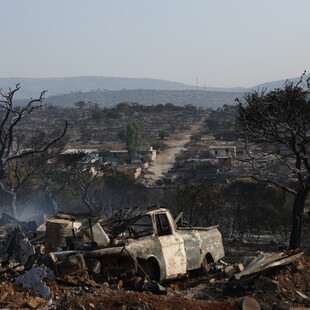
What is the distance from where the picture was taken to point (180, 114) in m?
122

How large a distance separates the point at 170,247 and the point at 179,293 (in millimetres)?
1575

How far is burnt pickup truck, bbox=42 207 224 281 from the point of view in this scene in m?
10.0

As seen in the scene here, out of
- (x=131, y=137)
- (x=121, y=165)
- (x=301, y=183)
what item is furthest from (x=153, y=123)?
(x=301, y=183)

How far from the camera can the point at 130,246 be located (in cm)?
1048

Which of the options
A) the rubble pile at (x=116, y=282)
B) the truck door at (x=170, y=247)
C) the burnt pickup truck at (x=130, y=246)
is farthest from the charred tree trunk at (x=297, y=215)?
the truck door at (x=170, y=247)

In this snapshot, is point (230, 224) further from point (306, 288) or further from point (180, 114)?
point (180, 114)

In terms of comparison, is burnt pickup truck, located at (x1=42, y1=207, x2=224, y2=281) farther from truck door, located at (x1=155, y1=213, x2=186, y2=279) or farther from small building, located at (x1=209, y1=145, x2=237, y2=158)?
small building, located at (x1=209, y1=145, x2=237, y2=158)

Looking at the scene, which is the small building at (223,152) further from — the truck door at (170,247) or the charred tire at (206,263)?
the truck door at (170,247)

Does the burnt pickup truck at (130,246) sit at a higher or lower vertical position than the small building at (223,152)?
higher

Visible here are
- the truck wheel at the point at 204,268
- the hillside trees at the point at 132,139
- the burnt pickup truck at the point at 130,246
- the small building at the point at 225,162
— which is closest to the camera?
the burnt pickup truck at the point at 130,246

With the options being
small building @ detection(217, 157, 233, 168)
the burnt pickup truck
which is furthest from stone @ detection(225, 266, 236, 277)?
small building @ detection(217, 157, 233, 168)

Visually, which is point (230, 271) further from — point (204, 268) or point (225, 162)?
point (225, 162)

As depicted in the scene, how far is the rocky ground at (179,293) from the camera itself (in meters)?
8.19

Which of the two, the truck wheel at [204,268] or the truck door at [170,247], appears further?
the truck wheel at [204,268]
